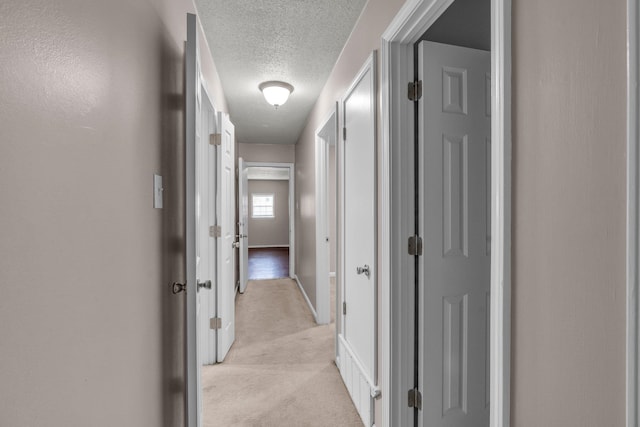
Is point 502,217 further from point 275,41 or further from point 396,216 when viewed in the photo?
point 275,41

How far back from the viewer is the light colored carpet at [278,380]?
1.97 meters

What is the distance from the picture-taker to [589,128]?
0.64 m

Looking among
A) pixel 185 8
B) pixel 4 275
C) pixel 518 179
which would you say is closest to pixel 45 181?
pixel 4 275

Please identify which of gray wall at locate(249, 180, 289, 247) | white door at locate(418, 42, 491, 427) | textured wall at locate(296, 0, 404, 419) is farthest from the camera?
gray wall at locate(249, 180, 289, 247)

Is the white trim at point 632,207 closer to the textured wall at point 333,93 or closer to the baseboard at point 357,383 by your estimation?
the textured wall at point 333,93

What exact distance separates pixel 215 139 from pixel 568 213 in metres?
2.46

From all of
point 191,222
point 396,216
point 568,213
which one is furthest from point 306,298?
point 568,213

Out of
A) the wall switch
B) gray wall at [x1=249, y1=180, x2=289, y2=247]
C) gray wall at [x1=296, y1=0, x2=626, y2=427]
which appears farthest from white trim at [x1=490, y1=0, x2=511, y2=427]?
gray wall at [x1=249, y1=180, x2=289, y2=247]

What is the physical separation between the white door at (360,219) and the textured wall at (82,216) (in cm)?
108

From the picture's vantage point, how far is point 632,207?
0.55 metres

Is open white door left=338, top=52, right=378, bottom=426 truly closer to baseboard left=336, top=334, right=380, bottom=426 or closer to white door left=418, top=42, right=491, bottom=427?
baseboard left=336, top=334, right=380, bottom=426

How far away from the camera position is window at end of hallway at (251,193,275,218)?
11164 mm

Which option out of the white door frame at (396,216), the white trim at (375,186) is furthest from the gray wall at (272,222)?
the white door frame at (396,216)

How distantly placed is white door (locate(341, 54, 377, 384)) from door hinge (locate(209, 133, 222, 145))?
1.03 m
